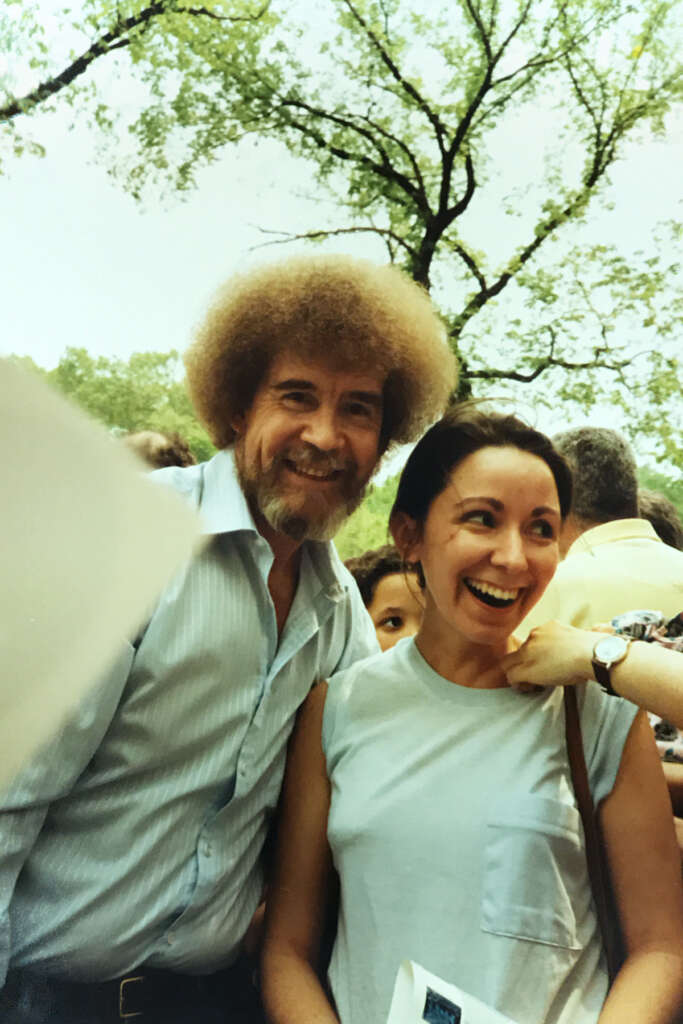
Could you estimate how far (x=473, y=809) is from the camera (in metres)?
0.97

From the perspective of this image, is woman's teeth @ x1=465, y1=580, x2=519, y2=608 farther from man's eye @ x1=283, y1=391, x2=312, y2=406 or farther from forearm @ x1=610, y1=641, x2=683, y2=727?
man's eye @ x1=283, y1=391, x2=312, y2=406

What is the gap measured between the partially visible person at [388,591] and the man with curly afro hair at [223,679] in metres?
0.06

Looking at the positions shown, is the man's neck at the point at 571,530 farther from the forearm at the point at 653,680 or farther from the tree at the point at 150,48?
the tree at the point at 150,48

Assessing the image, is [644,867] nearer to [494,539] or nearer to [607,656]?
[607,656]

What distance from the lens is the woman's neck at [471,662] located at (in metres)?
1.04

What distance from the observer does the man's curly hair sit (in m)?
1.09

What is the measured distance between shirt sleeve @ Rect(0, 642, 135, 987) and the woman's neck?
0.43 metres

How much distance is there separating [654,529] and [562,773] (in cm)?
41

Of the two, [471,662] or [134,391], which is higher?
[134,391]

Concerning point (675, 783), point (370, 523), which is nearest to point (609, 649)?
point (675, 783)

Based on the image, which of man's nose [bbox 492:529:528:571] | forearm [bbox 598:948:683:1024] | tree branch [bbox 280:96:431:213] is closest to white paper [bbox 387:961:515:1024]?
forearm [bbox 598:948:683:1024]

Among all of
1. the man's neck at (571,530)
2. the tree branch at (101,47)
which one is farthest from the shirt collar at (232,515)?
the tree branch at (101,47)

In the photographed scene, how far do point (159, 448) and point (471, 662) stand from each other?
0.53 metres

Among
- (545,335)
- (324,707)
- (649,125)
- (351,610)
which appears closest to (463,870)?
(324,707)
